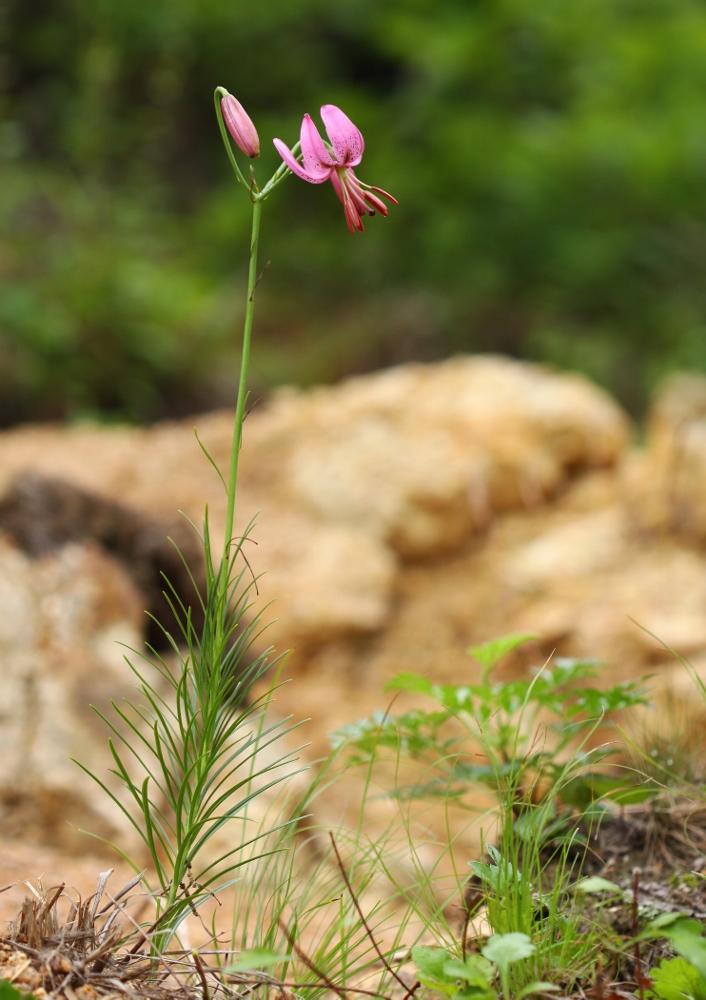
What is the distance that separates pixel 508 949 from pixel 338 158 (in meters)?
0.90

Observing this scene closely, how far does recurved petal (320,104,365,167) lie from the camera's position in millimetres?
1052

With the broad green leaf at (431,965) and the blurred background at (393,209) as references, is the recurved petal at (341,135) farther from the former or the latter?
the blurred background at (393,209)

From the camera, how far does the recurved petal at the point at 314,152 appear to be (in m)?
1.04

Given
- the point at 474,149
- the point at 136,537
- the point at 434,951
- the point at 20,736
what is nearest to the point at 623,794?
the point at 434,951

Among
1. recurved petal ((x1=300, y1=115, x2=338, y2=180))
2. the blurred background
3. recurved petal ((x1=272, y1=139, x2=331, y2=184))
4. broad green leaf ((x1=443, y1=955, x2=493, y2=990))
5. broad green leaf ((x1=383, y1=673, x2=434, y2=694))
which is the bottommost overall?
broad green leaf ((x1=443, y1=955, x2=493, y2=990))

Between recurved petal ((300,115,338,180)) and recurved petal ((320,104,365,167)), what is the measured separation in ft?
0.04

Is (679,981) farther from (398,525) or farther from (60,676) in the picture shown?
(398,525)

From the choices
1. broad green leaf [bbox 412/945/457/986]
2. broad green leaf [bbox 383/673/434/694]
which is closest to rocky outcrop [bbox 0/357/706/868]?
broad green leaf [bbox 383/673/434/694]

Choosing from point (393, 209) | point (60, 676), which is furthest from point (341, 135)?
point (393, 209)

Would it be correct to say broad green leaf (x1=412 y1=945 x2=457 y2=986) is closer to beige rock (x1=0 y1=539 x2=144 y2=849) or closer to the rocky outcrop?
beige rock (x1=0 y1=539 x2=144 y2=849)

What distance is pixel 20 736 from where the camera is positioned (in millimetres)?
1957

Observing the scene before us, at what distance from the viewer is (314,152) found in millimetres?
1052

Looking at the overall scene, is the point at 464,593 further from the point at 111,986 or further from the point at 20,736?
the point at 111,986

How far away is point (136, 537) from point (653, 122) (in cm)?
564
